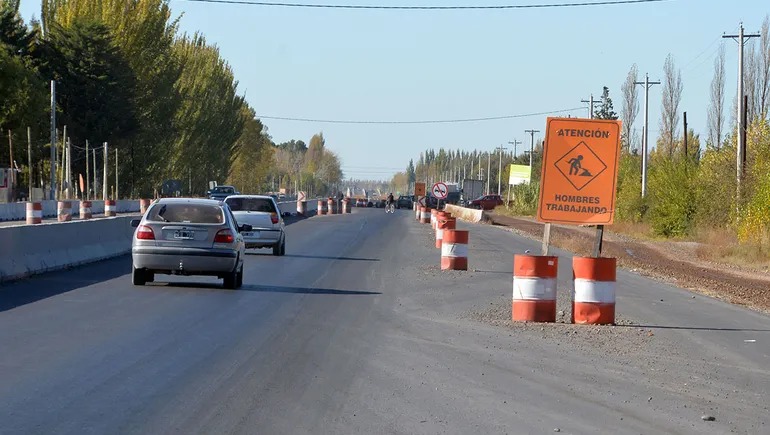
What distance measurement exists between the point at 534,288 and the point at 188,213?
7.00 metres

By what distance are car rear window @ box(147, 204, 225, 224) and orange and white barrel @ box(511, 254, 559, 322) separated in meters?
6.27

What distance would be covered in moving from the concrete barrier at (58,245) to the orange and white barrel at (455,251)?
7906mm

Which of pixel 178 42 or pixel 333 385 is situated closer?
pixel 333 385

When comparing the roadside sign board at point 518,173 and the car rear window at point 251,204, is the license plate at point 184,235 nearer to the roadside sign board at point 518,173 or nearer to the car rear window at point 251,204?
the car rear window at point 251,204

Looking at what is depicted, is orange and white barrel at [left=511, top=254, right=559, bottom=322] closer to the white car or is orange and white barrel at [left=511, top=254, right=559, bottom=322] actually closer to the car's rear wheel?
the car's rear wheel

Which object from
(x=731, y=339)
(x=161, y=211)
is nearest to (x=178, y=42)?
(x=161, y=211)

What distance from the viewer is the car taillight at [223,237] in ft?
68.1

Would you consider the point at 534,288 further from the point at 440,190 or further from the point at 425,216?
the point at 425,216

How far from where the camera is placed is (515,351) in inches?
540

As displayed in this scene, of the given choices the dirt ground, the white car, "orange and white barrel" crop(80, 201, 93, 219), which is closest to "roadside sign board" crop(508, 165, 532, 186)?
the dirt ground

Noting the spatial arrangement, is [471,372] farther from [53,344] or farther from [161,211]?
[161,211]

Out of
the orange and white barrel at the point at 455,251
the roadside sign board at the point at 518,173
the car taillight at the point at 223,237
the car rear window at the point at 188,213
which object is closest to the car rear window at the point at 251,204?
the orange and white barrel at the point at 455,251

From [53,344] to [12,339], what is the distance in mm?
617

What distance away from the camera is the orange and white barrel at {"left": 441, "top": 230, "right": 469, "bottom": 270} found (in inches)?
1109
